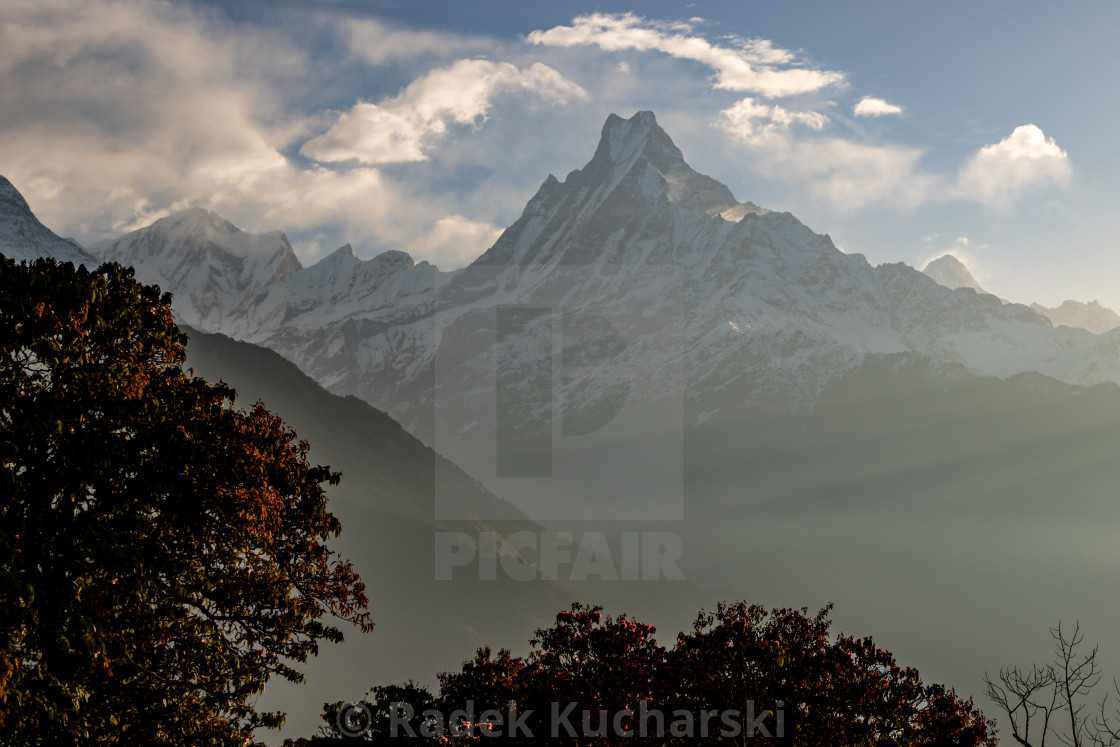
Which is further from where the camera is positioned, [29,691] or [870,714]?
[870,714]

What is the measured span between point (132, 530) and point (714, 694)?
538 inches

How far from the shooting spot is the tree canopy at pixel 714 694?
2139cm

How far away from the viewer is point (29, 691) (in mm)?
15719

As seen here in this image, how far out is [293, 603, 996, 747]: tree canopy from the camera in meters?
21.4

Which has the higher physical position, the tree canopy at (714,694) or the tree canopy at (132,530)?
the tree canopy at (132,530)

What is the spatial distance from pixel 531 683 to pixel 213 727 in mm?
8386

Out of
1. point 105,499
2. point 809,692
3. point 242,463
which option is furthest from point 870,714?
point 105,499

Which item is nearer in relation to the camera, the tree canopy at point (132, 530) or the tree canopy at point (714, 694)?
the tree canopy at point (132, 530)

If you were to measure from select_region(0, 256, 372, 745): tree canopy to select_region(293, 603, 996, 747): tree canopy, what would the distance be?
6152 mm

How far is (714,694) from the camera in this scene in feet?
69.4

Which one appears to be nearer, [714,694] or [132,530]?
[132,530]

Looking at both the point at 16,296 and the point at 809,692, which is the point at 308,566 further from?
the point at 809,692

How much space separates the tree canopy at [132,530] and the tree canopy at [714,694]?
242 inches

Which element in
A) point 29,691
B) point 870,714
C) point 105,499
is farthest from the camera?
point 870,714
